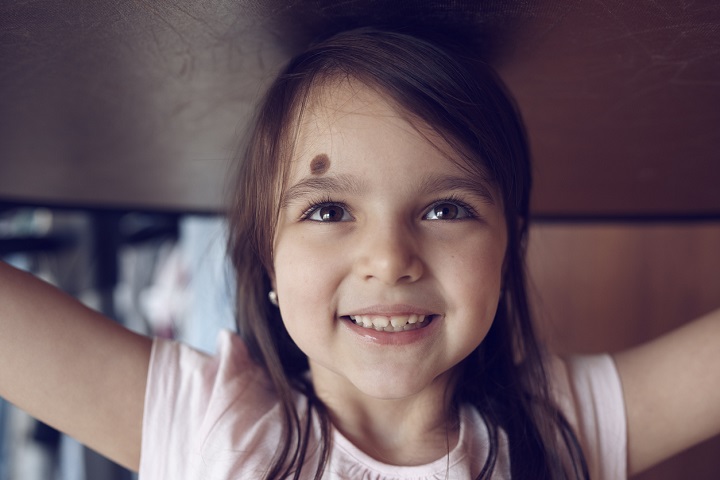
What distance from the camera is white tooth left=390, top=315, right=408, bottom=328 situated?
603 millimetres

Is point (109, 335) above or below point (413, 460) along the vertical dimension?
above

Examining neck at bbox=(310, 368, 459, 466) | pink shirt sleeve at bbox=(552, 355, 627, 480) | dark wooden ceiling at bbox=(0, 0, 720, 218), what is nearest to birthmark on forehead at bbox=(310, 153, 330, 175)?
dark wooden ceiling at bbox=(0, 0, 720, 218)

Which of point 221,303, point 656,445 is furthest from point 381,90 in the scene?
point 221,303

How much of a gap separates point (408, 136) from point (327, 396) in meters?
0.35

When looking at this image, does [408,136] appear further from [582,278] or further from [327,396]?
[582,278]

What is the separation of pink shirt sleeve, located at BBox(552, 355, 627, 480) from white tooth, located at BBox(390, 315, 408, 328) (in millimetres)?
292

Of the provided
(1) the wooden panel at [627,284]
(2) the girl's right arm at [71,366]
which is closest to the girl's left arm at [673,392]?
(2) the girl's right arm at [71,366]

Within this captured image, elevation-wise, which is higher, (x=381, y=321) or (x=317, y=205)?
(x=317, y=205)

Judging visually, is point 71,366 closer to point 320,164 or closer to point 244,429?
point 244,429

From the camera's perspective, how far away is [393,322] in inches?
23.9

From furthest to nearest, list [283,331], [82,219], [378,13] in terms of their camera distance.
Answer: [82,219] → [283,331] → [378,13]

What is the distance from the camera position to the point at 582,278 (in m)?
1.59

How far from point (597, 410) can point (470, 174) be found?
1.21ft

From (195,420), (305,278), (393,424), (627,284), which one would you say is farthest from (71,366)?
(627,284)
